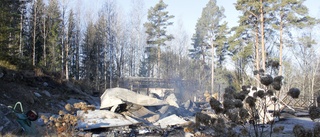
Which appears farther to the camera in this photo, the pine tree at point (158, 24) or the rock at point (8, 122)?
the pine tree at point (158, 24)

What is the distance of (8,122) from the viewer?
292 inches

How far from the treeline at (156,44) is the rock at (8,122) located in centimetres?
1197

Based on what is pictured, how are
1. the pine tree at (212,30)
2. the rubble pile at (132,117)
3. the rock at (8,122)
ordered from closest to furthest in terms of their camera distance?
the rock at (8,122) → the rubble pile at (132,117) → the pine tree at (212,30)

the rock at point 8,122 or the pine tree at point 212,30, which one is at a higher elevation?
the pine tree at point 212,30

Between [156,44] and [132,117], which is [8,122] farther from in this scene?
[156,44]

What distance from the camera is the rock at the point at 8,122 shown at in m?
7.16

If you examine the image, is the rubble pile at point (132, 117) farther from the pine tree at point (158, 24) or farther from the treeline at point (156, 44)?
the pine tree at point (158, 24)

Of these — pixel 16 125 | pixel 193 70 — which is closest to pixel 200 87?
pixel 193 70

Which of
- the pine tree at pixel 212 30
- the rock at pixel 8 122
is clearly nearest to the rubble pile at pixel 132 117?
the rock at pixel 8 122

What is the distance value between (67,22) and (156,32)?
11789 mm

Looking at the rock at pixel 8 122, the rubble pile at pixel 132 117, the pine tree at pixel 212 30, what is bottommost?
the rubble pile at pixel 132 117

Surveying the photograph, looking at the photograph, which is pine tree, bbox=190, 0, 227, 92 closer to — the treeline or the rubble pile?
the treeline

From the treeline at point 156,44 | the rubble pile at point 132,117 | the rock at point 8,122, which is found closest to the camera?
the rock at point 8,122

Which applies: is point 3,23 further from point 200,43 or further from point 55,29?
point 200,43
